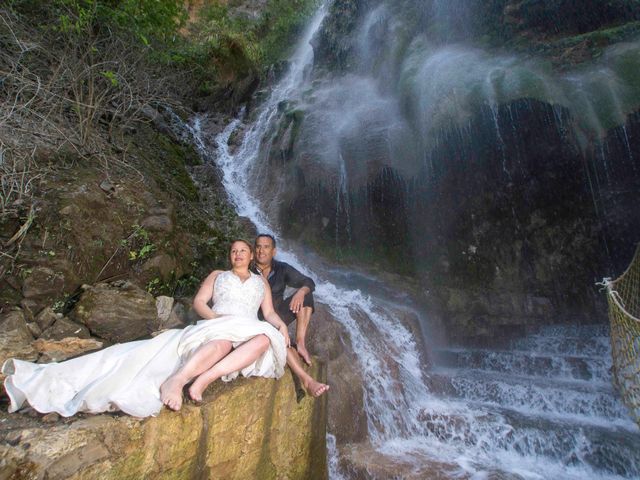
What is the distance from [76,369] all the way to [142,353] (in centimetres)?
37

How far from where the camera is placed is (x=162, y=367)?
2492mm

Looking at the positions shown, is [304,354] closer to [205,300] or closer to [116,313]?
[205,300]

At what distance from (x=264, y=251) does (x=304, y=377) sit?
1272mm

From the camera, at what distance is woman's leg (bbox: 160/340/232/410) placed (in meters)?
2.30

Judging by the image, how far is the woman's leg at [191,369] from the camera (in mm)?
2299

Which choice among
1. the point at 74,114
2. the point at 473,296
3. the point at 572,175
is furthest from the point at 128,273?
the point at 572,175

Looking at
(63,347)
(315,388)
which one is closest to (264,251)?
(315,388)

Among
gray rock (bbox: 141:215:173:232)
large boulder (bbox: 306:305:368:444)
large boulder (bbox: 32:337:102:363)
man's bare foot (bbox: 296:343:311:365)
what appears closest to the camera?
large boulder (bbox: 32:337:102:363)

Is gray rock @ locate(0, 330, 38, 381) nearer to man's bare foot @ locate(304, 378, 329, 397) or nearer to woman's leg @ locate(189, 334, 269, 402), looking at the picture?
woman's leg @ locate(189, 334, 269, 402)

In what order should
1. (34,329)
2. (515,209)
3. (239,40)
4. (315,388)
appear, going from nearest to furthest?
(315,388) < (34,329) < (515,209) < (239,40)

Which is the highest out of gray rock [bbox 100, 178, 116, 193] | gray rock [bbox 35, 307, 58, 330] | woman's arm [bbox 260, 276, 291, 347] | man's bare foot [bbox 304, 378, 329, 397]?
gray rock [bbox 100, 178, 116, 193]

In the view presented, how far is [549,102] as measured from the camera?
689cm

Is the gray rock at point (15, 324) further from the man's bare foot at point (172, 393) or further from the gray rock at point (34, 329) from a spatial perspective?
the man's bare foot at point (172, 393)

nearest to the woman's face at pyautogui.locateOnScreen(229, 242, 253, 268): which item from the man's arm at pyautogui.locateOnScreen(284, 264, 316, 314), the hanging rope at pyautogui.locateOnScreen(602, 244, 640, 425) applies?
the man's arm at pyautogui.locateOnScreen(284, 264, 316, 314)
